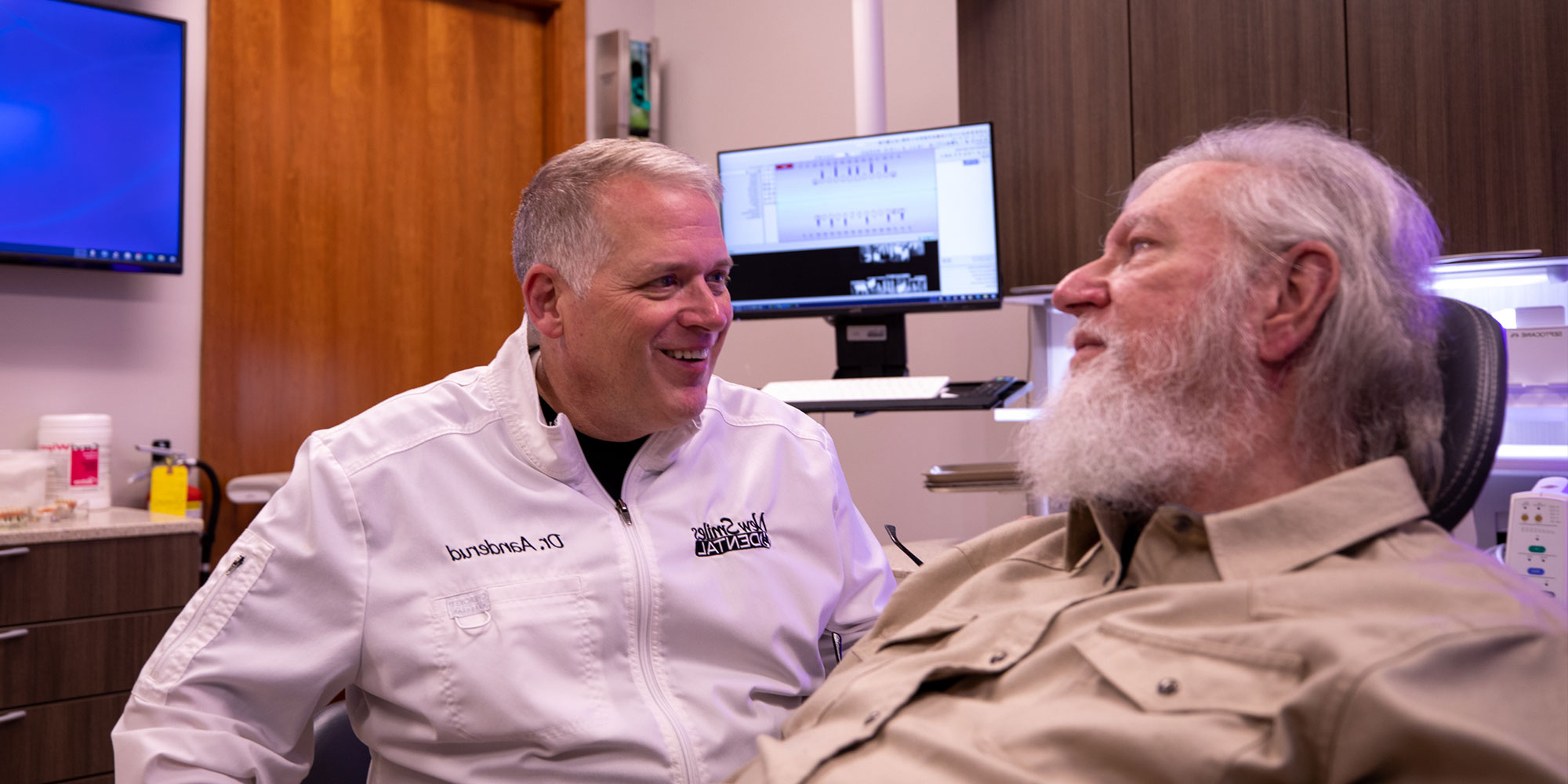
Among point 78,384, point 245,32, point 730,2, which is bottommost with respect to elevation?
point 78,384

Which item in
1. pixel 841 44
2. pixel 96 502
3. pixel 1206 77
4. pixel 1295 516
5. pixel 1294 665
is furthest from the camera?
pixel 841 44

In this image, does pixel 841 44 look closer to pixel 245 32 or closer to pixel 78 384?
pixel 245 32

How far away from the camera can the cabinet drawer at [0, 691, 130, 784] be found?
97.3 inches

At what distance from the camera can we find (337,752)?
1257 millimetres

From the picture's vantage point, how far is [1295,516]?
96 centimetres

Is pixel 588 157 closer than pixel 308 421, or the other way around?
pixel 588 157

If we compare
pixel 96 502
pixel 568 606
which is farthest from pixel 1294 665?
pixel 96 502

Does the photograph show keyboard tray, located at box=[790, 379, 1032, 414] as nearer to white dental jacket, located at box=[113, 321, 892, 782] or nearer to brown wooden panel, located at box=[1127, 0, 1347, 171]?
brown wooden panel, located at box=[1127, 0, 1347, 171]

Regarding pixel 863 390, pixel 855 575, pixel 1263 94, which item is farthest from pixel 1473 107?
pixel 855 575

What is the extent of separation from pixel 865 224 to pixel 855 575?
1.49 m

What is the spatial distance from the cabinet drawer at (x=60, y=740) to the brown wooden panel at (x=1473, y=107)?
10.6ft

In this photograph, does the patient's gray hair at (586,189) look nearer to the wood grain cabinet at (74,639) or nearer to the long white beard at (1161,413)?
the long white beard at (1161,413)

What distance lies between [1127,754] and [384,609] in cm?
83

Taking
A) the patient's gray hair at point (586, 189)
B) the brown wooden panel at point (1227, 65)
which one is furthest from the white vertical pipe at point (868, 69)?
the patient's gray hair at point (586, 189)
